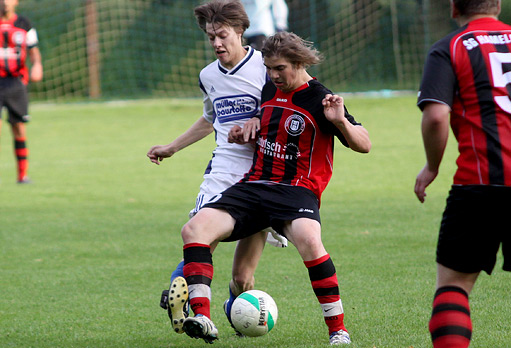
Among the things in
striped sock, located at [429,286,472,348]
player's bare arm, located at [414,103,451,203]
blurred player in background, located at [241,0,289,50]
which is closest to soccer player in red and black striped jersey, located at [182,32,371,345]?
player's bare arm, located at [414,103,451,203]

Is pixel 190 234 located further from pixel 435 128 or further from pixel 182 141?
pixel 435 128

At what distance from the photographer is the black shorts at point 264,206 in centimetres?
418

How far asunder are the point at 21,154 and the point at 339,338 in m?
8.04

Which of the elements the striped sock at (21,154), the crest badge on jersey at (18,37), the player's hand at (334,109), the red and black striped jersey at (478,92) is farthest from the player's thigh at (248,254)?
the crest badge on jersey at (18,37)

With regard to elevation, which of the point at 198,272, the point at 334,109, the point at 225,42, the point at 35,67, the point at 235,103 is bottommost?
the point at 35,67

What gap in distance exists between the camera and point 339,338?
13.3 feet

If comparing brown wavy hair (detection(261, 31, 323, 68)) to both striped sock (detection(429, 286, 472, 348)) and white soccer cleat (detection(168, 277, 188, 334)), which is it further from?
striped sock (detection(429, 286, 472, 348))

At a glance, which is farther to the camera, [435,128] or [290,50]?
[290,50]

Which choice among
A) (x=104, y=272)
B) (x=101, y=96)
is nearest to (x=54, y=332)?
(x=104, y=272)

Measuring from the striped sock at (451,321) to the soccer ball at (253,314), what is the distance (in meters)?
1.30

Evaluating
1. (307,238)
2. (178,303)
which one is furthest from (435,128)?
(178,303)

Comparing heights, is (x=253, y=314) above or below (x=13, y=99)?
above

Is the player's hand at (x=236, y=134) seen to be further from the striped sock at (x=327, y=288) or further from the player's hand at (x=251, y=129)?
the striped sock at (x=327, y=288)

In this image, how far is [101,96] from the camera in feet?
72.7
